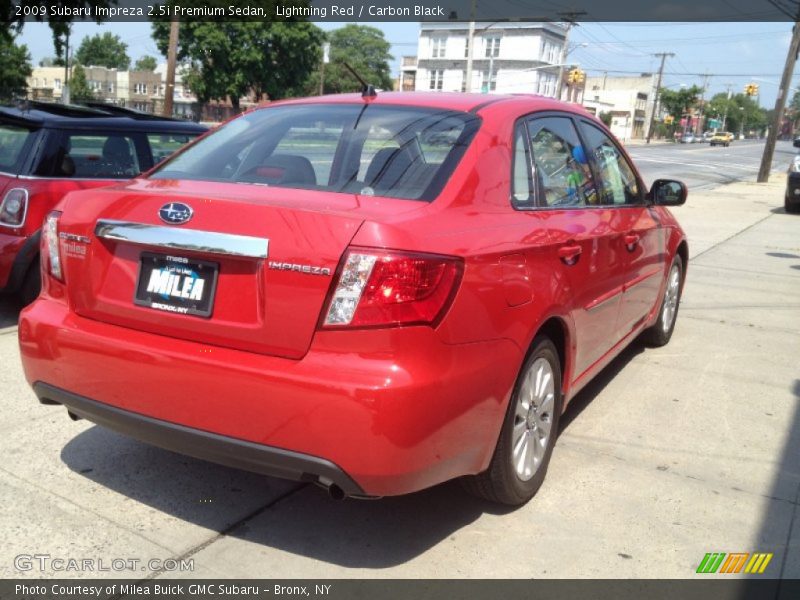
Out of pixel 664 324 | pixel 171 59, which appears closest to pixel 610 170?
pixel 664 324

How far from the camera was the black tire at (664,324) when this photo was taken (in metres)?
5.78

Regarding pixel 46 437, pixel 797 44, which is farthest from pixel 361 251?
pixel 797 44

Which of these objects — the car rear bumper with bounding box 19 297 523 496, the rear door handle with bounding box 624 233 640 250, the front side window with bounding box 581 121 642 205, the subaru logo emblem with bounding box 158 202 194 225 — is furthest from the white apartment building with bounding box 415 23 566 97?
the car rear bumper with bounding box 19 297 523 496

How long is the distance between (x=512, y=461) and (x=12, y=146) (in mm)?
4568

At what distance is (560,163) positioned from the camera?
12.5 feet

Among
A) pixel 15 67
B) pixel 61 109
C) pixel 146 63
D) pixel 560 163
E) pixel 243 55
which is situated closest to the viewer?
pixel 560 163

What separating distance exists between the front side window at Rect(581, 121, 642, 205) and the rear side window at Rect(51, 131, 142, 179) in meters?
3.68

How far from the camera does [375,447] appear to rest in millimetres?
2482

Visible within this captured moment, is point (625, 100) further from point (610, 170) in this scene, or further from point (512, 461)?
point (512, 461)

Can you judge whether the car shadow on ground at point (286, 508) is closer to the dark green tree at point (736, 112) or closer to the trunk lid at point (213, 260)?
the trunk lid at point (213, 260)

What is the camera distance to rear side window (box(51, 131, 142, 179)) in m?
5.84

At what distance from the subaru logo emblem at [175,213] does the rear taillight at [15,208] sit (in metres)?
3.26

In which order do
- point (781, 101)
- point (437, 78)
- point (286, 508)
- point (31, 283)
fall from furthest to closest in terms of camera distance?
point (437, 78)
point (781, 101)
point (31, 283)
point (286, 508)

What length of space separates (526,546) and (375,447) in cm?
95
